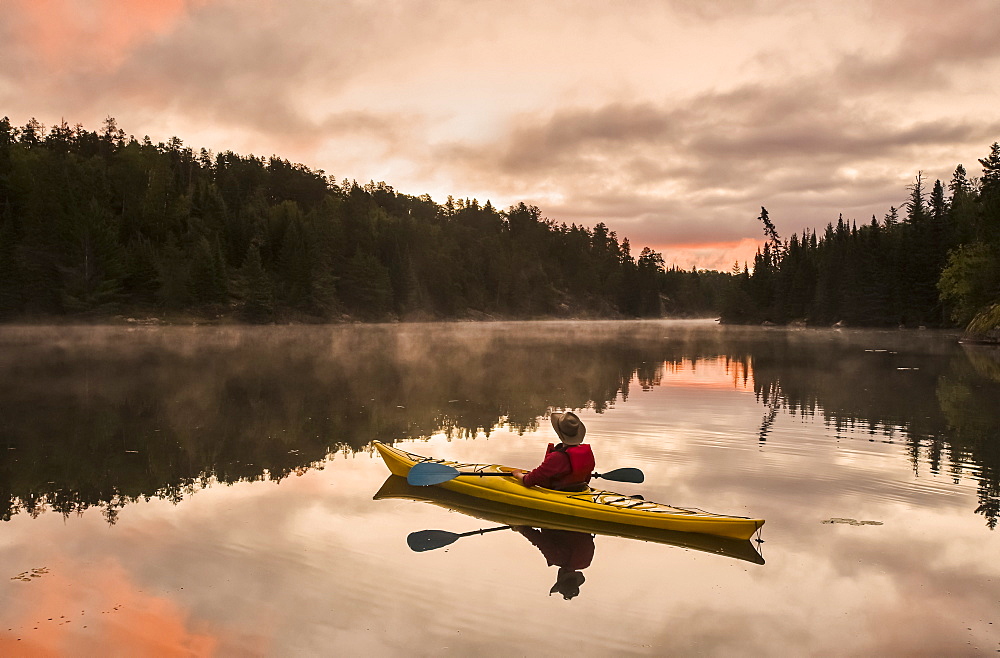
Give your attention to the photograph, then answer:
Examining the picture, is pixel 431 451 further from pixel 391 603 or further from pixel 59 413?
pixel 59 413

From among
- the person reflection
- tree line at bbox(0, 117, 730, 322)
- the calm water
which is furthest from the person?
tree line at bbox(0, 117, 730, 322)

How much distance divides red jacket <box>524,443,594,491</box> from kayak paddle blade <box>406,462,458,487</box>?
1.49 meters

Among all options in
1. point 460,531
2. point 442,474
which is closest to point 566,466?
point 460,531

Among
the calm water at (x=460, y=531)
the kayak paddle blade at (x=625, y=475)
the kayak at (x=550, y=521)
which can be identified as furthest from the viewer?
the kayak paddle blade at (x=625, y=475)

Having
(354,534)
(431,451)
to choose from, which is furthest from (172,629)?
Result: (431,451)

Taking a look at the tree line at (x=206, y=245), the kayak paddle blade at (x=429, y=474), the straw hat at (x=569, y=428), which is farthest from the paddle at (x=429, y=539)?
the tree line at (x=206, y=245)

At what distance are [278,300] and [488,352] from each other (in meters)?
64.6

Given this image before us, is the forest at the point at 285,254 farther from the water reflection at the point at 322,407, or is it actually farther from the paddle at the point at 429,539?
the paddle at the point at 429,539

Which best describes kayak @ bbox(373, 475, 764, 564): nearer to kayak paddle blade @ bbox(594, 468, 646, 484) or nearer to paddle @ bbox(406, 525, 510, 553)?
paddle @ bbox(406, 525, 510, 553)

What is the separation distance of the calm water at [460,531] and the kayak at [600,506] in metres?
0.42

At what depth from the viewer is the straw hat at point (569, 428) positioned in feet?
34.8

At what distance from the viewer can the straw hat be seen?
10617 millimetres

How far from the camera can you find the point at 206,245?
313 ft

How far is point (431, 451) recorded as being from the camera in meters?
15.4
